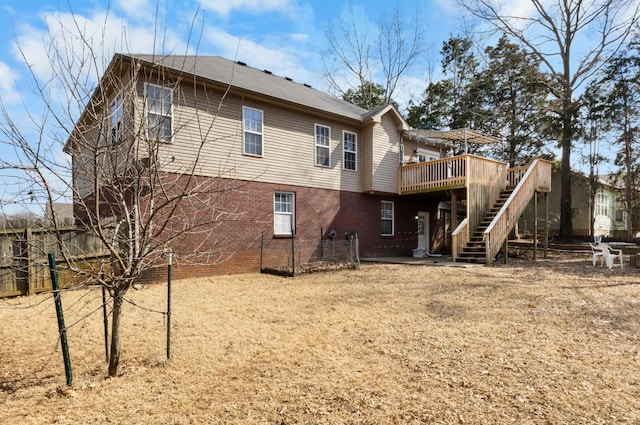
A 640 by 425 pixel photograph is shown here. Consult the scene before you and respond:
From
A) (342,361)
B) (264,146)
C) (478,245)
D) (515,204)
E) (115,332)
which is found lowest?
(342,361)

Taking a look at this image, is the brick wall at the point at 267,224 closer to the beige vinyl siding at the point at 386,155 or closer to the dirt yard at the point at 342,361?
the beige vinyl siding at the point at 386,155

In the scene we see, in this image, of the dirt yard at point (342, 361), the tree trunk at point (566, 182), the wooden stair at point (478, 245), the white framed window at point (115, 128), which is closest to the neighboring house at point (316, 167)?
the wooden stair at point (478, 245)

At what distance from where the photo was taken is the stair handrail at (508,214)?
11.6m

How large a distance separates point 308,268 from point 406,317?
5258 mm

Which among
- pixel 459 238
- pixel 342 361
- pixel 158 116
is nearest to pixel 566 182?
pixel 459 238

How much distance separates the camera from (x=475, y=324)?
528cm

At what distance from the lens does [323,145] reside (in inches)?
540

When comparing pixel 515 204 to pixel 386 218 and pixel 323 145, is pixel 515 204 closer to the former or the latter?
pixel 386 218

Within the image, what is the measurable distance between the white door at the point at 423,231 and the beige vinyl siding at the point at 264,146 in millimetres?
4566

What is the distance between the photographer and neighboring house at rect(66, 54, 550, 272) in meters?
10.7

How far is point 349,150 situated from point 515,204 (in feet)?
21.8

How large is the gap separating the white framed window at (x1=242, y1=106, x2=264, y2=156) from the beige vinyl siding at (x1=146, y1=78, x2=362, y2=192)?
0.47 feet

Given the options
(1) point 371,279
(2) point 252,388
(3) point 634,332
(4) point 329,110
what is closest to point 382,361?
(2) point 252,388

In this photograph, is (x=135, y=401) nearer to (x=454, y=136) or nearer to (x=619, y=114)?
(x=454, y=136)
